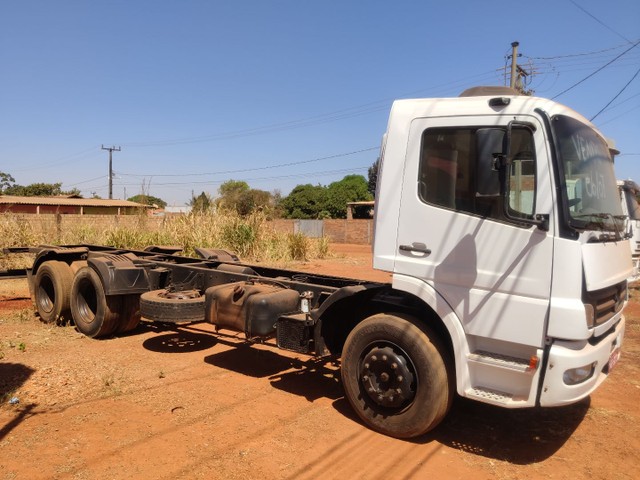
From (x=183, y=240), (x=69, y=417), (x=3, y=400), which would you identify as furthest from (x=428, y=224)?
(x=183, y=240)

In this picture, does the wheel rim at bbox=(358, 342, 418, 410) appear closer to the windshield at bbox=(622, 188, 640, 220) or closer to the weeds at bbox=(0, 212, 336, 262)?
the windshield at bbox=(622, 188, 640, 220)

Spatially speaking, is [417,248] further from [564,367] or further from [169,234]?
[169,234]

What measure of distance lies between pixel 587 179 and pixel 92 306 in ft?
22.2

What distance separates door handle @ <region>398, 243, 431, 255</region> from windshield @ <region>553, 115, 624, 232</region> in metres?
1.10

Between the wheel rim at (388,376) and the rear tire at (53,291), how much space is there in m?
5.45

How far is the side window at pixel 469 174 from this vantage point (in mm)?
3619

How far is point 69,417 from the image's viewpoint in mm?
4422

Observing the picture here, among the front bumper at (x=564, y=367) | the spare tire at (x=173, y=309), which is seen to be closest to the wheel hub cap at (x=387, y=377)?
the front bumper at (x=564, y=367)

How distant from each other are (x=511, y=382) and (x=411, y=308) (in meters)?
1.00

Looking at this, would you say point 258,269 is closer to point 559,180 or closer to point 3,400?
point 3,400

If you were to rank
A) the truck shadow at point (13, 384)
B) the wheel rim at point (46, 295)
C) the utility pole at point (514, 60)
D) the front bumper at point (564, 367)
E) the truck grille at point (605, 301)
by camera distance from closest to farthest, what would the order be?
the front bumper at point (564, 367)
the truck grille at point (605, 301)
the truck shadow at point (13, 384)
the wheel rim at point (46, 295)
the utility pole at point (514, 60)

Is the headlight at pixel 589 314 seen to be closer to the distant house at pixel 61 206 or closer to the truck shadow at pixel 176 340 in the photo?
the truck shadow at pixel 176 340

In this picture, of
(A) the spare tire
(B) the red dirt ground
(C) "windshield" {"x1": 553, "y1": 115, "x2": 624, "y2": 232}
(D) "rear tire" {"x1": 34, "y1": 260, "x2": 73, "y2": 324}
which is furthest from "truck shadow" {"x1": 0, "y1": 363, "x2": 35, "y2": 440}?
(C) "windshield" {"x1": 553, "y1": 115, "x2": 624, "y2": 232}

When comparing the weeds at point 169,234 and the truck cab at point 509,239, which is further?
the weeds at point 169,234
